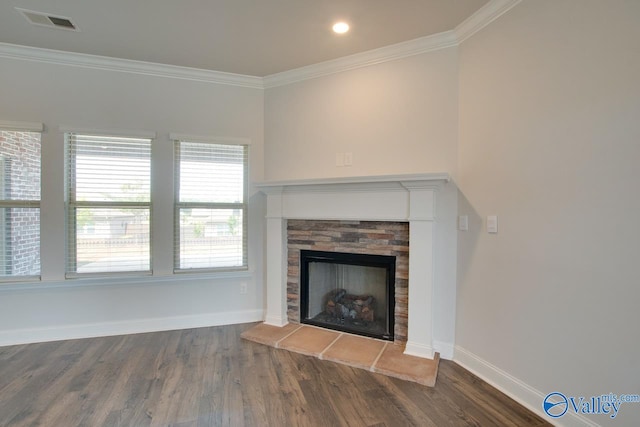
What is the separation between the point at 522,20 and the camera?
6.29 feet

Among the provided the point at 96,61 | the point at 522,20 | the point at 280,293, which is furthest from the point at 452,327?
the point at 96,61

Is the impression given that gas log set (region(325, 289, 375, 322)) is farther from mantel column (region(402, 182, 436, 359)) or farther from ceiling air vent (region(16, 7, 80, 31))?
ceiling air vent (region(16, 7, 80, 31))

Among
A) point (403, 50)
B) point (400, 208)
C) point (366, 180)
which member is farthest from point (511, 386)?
point (403, 50)

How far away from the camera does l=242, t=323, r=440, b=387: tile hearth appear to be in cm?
221

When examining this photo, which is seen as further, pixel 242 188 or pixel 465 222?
pixel 242 188

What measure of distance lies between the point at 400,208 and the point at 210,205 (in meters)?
1.95

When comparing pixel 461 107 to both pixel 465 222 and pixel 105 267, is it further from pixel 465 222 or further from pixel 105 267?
pixel 105 267

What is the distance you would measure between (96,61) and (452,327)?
4037mm

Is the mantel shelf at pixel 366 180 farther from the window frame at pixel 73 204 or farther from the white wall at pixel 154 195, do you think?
the window frame at pixel 73 204

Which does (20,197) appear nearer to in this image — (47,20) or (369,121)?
(47,20)

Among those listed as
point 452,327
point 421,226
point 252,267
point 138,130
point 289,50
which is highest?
point 289,50

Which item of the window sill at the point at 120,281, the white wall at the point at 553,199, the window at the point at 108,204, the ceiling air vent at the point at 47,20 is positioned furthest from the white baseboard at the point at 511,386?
the ceiling air vent at the point at 47,20

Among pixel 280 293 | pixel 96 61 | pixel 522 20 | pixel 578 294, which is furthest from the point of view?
pixel 280 293

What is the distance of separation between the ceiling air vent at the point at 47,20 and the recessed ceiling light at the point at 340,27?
203 centimetres
